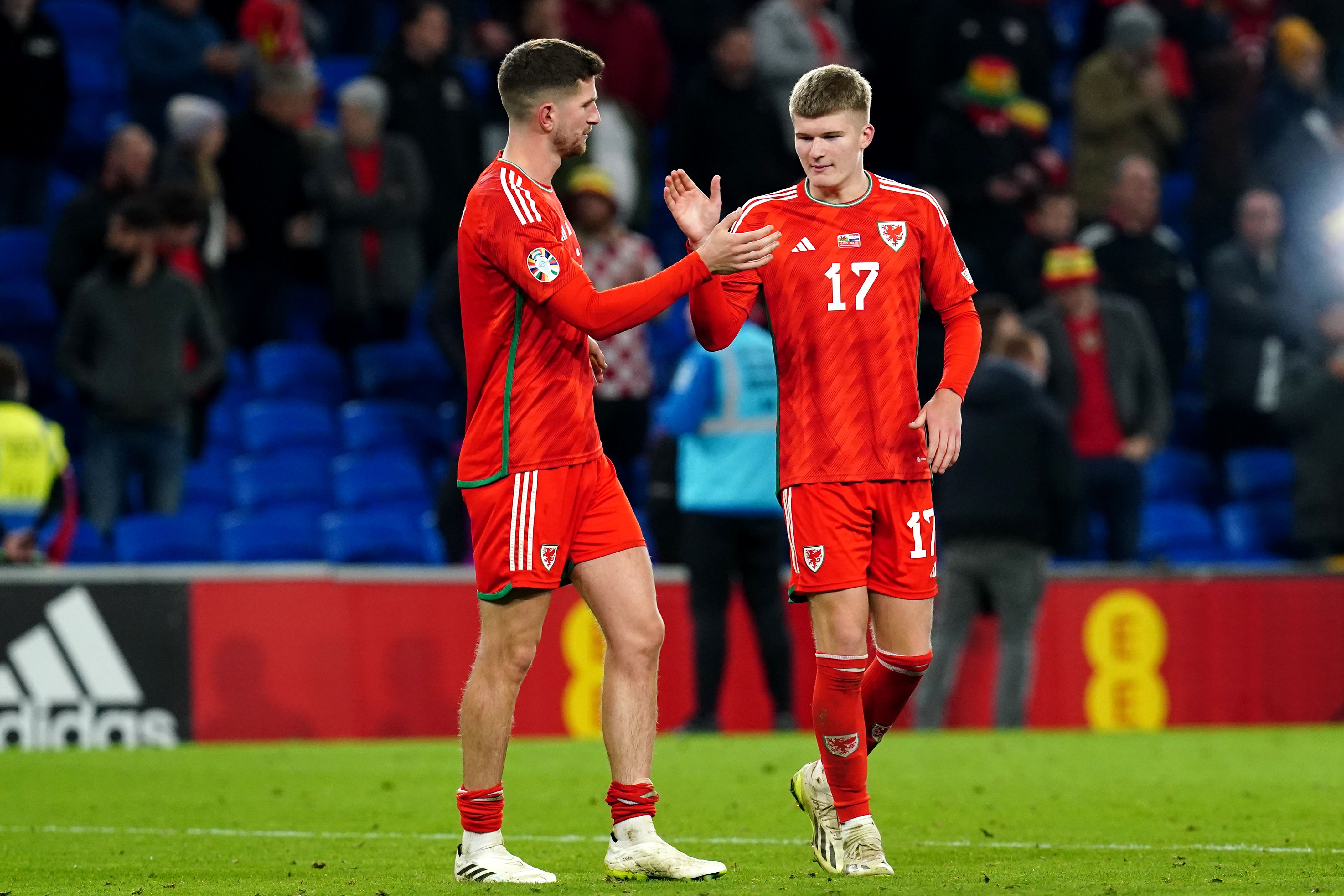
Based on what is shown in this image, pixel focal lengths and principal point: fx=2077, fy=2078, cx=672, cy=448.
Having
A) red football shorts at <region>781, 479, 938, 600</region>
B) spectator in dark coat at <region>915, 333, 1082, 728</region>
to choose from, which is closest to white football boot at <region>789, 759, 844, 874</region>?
red football shorts at <region>781, 479, 938, 600</region>

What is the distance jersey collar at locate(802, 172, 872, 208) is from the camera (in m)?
6.20

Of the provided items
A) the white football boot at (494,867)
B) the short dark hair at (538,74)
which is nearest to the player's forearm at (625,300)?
the short dark hair at (538,74)

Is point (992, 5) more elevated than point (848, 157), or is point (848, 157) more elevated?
point (992, 5)

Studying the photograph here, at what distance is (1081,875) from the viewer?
18.7ft

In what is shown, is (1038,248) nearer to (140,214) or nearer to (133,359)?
(140,214)

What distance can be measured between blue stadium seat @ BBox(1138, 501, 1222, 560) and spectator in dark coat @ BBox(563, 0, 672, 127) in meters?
4.83

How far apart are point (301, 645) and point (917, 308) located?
610 centimetres

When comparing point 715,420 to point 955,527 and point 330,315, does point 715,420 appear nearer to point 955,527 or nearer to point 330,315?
point 955,527

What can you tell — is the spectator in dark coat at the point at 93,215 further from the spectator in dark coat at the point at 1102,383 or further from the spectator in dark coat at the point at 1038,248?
the spectator in dark coat at the point at 1038,248

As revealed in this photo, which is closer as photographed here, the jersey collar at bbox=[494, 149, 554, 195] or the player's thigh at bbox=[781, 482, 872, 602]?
the jersey collar at bbox=[494, 149, 554, 195]

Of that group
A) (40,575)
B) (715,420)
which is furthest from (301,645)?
(715,420)

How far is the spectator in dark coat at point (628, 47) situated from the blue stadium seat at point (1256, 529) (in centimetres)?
531

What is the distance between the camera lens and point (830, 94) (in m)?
6.00

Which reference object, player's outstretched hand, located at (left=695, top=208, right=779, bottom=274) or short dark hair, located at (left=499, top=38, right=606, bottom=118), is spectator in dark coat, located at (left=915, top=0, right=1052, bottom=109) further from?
player's outstretched hand, located at (left=695, top=208, right=779, bottom=274)
